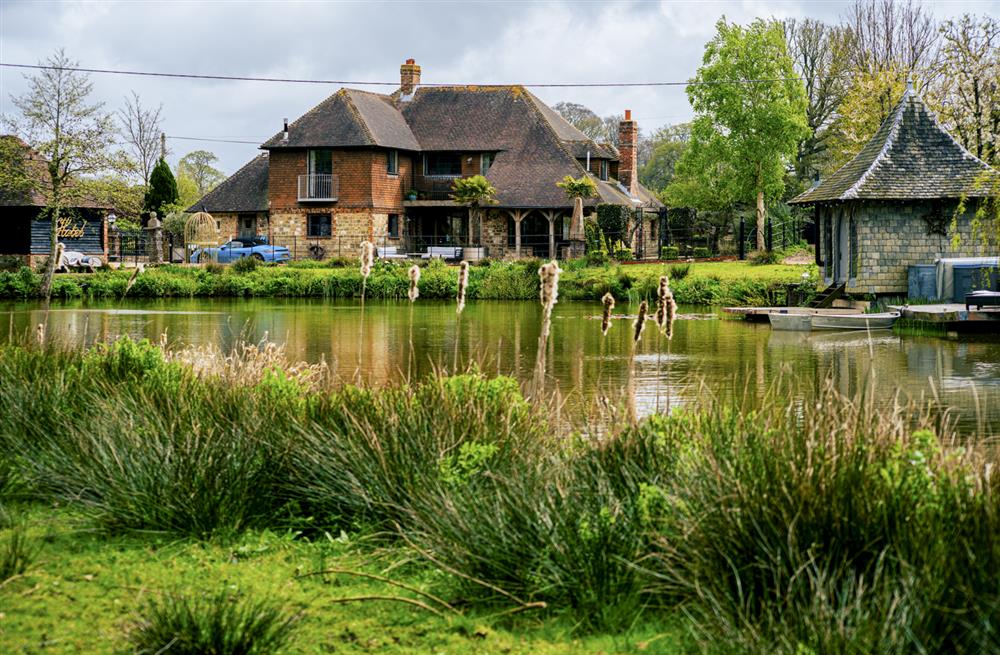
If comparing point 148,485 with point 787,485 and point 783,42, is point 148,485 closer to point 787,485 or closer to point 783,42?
point 787,485

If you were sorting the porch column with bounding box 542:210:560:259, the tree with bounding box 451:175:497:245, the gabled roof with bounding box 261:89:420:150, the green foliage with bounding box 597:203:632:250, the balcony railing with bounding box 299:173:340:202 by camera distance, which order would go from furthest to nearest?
the balcony railing with bounding box 299:173:340:202
the gabled roof with bounding box 261:89:420:150
the tree with bounding box 451:175:497:245
the porch column with bounding box 542:210:560:259
the green foliage with bounding box 597:203:632:250

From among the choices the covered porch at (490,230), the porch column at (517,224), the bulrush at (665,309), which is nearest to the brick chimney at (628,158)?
the covered porch at (490,230)

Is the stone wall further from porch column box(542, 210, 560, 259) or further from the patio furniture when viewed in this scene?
porch column box(542, 210, 560, 259)

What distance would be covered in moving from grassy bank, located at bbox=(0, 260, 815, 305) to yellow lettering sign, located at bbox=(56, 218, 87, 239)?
9.17ft

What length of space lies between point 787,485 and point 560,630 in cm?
118

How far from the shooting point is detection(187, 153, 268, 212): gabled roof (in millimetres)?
53688

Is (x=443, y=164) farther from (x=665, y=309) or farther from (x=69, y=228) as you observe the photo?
(x=665, y=309)

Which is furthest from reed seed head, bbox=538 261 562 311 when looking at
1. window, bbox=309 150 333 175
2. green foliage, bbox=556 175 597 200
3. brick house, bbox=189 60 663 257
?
window, bbox=309 150 333 175

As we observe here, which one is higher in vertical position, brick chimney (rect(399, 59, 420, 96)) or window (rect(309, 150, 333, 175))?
brick chimney (rect(399, 59, 420, 96))

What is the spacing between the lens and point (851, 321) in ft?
85.9

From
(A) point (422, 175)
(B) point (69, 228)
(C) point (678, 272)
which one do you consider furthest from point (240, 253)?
(C) point (678, 272)

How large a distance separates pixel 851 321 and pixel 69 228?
33.0m

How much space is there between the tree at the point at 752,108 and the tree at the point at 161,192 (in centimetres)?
2676

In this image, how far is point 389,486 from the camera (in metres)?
6.54
